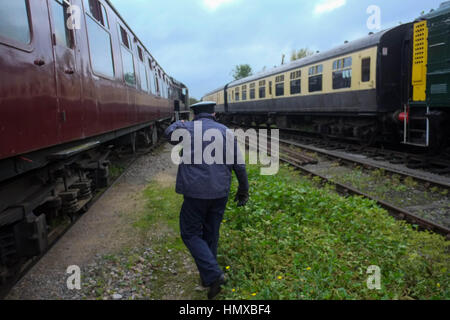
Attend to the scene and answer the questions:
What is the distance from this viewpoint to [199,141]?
3.15 m

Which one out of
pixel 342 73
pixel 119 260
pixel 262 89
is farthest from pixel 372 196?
pixel 262 89

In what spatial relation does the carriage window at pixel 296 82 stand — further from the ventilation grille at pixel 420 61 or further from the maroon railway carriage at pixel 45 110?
the maroon railway carriage at pixel 45 110

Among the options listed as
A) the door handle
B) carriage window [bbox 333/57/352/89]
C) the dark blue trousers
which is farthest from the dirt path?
carriage window [bbox 333/57/352/89]

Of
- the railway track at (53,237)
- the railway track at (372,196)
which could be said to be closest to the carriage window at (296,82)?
the railway track at (372,196)

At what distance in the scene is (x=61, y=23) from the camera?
3.89m

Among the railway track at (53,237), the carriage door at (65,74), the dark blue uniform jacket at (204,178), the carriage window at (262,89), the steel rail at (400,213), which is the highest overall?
the carriage window at (262,89)

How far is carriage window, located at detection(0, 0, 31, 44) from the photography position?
2607 mm

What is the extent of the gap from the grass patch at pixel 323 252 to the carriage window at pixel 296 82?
34.2 ft

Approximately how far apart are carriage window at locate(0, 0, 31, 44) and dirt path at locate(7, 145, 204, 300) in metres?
2.23

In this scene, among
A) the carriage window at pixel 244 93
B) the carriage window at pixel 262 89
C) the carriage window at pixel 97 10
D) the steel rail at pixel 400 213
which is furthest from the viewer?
the carriage window at pixel 244 93

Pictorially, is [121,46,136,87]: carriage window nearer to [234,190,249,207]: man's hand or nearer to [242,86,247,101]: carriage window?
[234,190,249,207]: man's hand

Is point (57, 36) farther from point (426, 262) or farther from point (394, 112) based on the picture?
point (394, 112)

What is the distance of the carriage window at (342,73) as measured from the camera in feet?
37.9

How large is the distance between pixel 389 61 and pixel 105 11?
7.99 metres
